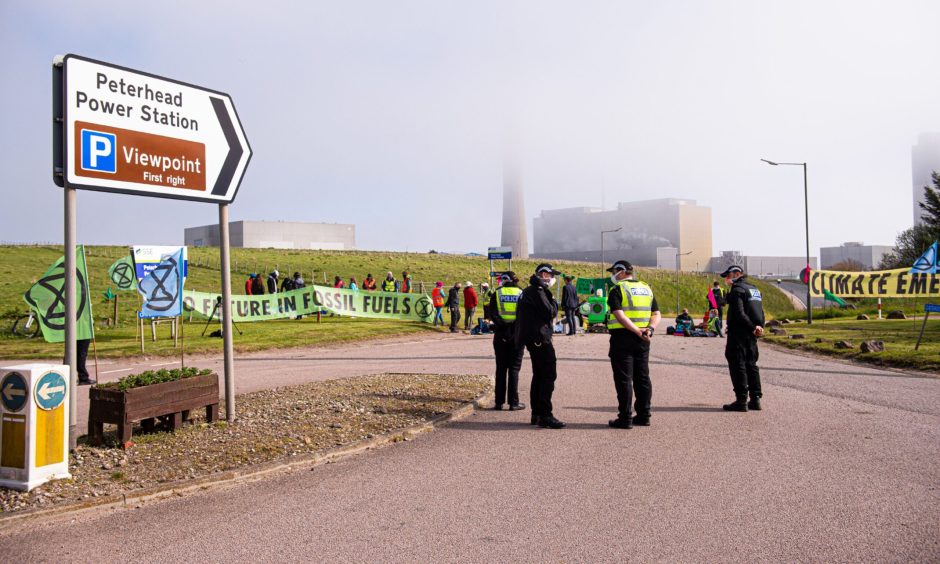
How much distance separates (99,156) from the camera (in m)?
6.87

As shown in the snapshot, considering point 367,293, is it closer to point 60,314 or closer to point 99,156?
point 60,314

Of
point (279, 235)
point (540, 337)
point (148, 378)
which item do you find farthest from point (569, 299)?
point (279, 235)

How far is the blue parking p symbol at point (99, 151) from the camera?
6762 millimetres

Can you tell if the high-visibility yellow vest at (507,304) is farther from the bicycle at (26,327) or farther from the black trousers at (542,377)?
the bicycle at (26,327)

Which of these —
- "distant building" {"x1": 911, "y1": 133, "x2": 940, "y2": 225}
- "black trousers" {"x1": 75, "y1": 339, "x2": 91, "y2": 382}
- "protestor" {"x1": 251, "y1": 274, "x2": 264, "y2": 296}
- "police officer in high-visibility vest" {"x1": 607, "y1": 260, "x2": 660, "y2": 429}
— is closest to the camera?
"police officer in high-visibility vest" {"x1": 607, "y1": 260, "x2": 660, "y2": 429}

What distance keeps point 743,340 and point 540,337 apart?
287 centimetres

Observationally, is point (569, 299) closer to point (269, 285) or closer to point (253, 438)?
point (269, 285)

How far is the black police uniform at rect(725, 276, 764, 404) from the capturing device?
30.6 feet

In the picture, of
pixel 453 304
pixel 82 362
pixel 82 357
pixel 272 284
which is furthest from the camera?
pixel 272 284

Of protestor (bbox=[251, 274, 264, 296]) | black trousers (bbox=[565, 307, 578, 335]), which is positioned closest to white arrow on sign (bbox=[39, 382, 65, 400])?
black trousers (bbox=[565, 307, 578, 335])

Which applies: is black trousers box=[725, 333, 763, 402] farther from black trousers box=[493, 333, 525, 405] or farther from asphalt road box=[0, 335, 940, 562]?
black trousers box=[493, 333, 525, 405]

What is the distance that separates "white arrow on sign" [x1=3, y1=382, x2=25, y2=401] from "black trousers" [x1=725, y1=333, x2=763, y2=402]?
7.57 m

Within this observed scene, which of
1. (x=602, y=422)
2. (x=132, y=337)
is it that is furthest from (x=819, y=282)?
(x=132, y=337)

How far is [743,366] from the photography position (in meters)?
9.38
